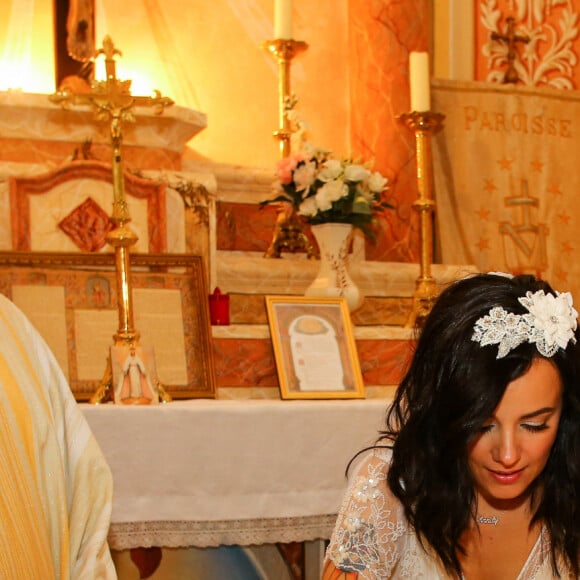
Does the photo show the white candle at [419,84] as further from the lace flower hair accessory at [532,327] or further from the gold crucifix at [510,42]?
the gold crucifix at [510,42]

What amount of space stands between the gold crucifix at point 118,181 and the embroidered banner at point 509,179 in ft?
7.81

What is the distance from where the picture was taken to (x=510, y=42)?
6137mm

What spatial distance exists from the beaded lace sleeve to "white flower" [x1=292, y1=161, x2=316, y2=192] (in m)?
1.61

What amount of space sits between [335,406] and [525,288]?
1024 mm

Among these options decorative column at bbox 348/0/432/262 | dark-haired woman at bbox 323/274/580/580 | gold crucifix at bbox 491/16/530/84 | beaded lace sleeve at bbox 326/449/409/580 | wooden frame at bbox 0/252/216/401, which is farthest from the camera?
gold crucifix at bbox 491/16/530/84

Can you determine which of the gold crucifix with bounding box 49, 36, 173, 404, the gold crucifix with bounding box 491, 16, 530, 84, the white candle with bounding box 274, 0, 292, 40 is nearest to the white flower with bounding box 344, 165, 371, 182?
the gold crucifix with bounding box 49, 36, 173, 404

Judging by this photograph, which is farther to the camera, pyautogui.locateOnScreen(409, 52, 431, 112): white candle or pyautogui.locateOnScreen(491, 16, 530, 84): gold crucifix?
pyautogui.locateOnScreen(491, 16, 530, 84): gold crucifix

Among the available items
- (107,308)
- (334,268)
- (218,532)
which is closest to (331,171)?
(334,268)

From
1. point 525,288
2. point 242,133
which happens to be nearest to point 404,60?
point 242,133

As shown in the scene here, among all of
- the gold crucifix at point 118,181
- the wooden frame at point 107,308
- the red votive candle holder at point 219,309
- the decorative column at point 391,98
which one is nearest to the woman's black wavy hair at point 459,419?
the gold crucifix at point 118,181

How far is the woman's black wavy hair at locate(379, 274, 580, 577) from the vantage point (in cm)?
212

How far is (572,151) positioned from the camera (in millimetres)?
5875

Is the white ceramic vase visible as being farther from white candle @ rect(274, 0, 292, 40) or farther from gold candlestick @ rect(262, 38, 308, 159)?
white candle @ rect(274, 0, 292, 40)

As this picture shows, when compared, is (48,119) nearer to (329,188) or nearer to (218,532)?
(329,188)
